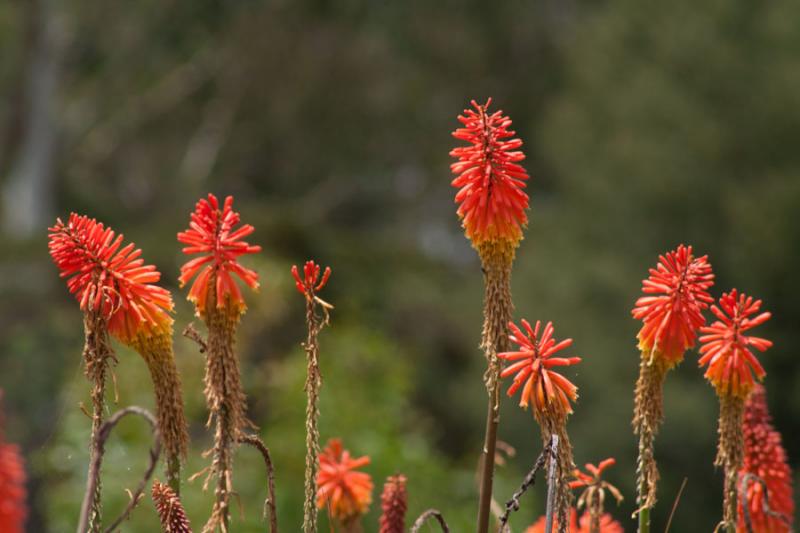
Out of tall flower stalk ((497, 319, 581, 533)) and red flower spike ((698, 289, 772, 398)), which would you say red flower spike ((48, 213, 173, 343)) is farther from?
red flower spike ((698, 289, 772, 398))

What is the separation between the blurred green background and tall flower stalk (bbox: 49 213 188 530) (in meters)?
3.75

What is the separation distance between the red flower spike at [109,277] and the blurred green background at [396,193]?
378 centimetres

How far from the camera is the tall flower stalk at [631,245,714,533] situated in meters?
2.18

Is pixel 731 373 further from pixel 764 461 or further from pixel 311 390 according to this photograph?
pixel 311 390

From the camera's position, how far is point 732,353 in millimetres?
2188

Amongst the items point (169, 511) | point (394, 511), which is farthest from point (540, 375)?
point (169, 511)

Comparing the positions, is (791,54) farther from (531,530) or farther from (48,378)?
(531,530)

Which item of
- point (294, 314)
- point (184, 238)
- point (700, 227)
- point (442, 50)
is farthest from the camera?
point (442, 50)

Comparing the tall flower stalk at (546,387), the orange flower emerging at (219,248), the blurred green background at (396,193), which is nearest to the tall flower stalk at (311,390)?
the orange flower emerging at (219,248)

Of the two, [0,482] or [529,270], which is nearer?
[0,482]

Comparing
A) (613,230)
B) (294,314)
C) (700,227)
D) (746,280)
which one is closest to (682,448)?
(746,280)

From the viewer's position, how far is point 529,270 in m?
25.5

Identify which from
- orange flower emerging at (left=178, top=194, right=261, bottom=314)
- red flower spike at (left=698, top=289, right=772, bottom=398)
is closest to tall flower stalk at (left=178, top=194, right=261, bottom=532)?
orange flower emerging at (left=178, top=194, right=261, bottom=314)

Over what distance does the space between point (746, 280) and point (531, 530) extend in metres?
Result: 17.8
